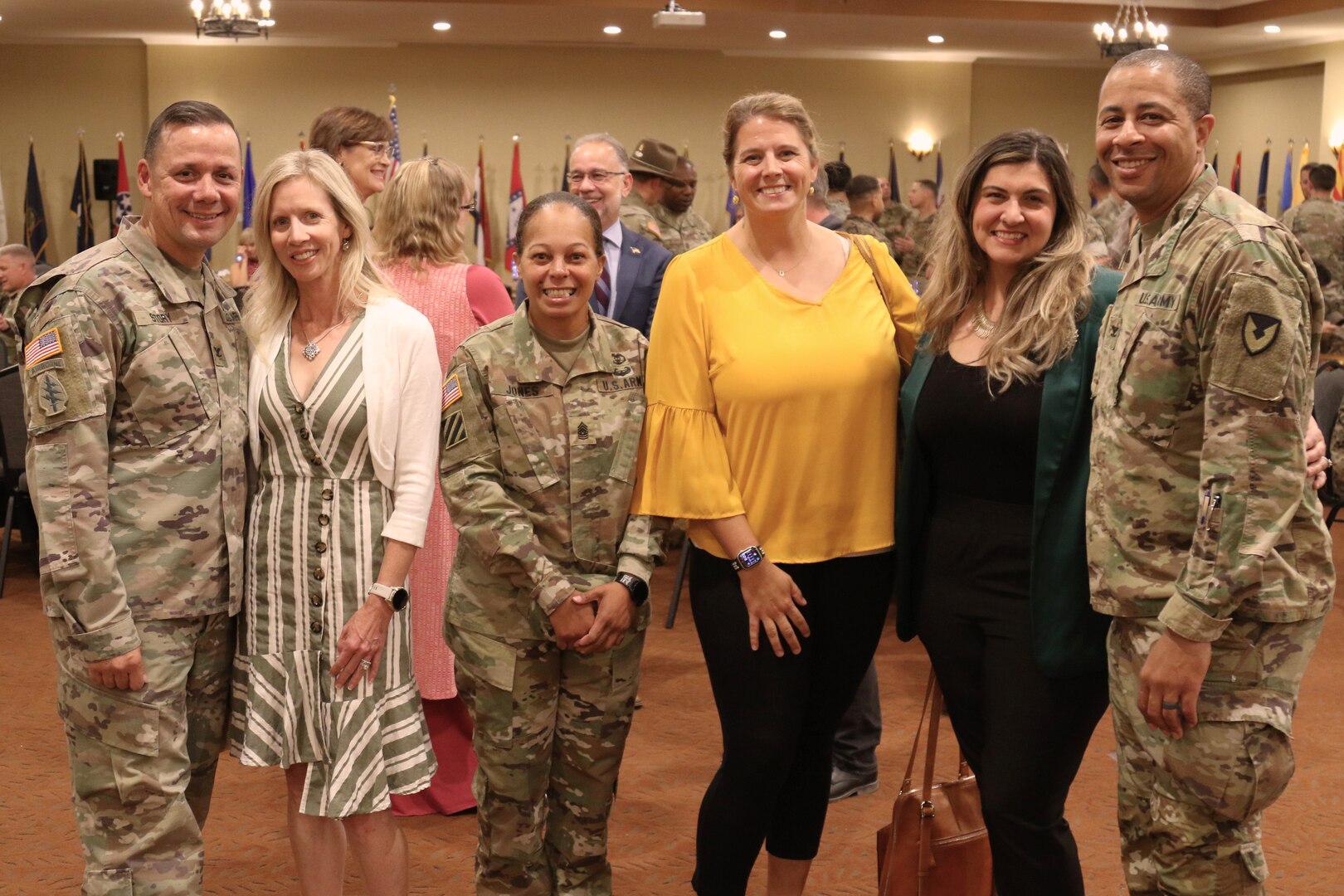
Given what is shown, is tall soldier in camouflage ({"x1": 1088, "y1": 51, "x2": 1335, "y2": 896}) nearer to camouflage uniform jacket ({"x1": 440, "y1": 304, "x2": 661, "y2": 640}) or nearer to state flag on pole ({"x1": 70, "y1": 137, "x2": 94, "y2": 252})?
camouflage uniform jacket ({"x1": 440, "y1": 304, "x2": 661, "y2": 640})

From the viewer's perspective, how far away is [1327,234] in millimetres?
8805

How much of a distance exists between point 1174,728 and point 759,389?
903mm

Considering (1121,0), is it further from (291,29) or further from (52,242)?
→ (52,242)

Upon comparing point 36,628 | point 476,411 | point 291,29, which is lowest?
point 36,628

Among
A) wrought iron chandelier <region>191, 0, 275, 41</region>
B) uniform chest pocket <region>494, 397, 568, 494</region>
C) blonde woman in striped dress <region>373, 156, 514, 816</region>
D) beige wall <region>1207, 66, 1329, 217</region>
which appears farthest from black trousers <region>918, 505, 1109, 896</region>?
beige wall <region>1207, 66, 1329, 217</region>

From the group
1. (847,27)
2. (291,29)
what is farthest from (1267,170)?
(291,29)

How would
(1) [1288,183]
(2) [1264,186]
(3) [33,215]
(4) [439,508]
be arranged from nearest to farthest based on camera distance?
(4) [439,508], (3) [33,215], (1) [1288,183], (2) [1264,186]

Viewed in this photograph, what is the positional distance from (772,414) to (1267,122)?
1377cm

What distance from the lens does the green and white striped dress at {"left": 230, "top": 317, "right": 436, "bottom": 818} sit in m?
2.38

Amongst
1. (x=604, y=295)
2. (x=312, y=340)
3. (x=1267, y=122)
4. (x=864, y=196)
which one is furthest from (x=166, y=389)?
(x=1267, y=122)

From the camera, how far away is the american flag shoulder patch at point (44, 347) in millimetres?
2195

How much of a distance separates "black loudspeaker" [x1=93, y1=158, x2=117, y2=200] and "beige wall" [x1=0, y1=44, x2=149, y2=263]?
12cm

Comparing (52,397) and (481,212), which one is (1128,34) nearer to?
(481,212)

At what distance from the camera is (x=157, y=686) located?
2291mm
